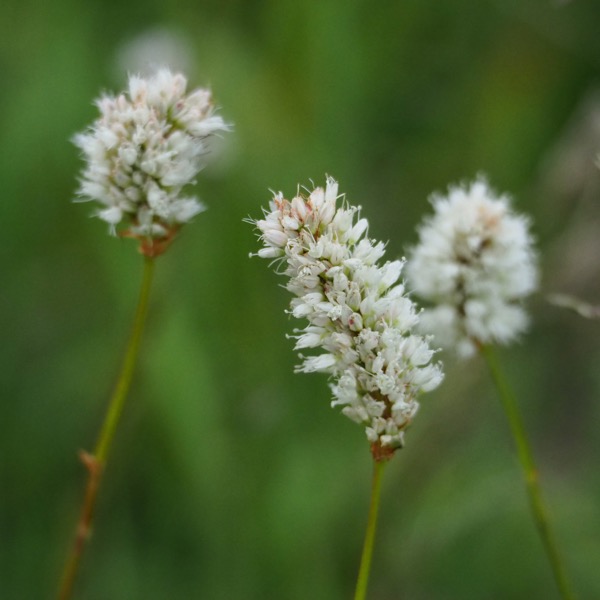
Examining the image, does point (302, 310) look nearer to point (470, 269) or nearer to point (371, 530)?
point (371, 530)

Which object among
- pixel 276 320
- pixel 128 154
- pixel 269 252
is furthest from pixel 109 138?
pixel 276 320

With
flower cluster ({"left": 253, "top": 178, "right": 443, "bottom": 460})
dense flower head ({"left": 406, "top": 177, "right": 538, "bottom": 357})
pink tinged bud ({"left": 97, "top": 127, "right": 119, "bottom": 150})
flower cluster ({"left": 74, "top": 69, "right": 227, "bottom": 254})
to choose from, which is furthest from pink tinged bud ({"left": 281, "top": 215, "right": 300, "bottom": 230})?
dense flower head ({"left": 406, "top": 177, "right": 538, "bottom": 357})

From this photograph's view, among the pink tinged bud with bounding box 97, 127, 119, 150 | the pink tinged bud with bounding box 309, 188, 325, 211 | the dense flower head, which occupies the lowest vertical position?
the pink tinged bud with bounding box 309, 188, 325, 211

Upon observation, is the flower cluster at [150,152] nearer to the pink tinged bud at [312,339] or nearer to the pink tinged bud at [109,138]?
the pink tinged bud at [109,138]

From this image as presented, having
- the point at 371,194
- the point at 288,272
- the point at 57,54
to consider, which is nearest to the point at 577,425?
the point at 371,194

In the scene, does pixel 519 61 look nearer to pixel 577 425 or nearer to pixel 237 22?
pixel 237 22

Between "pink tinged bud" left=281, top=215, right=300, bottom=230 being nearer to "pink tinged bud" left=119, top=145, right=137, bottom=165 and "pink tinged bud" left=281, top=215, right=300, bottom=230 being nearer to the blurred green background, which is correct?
"pink tinged bud" left=119, top=145, right=137, bottom=165
